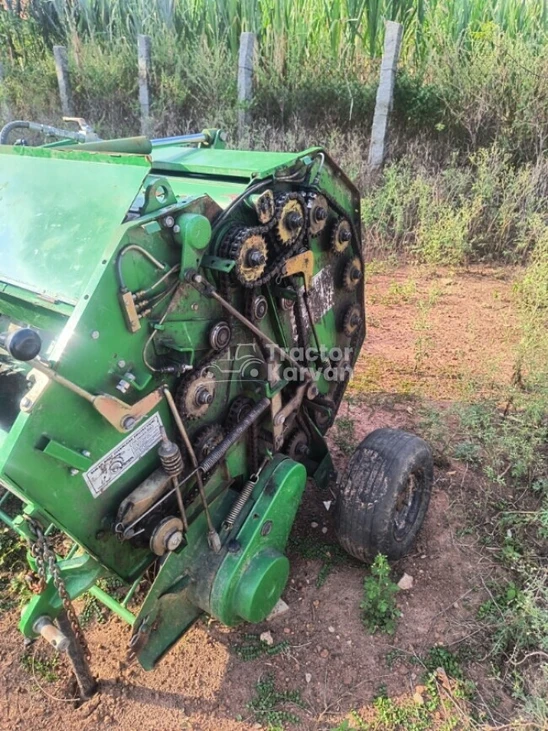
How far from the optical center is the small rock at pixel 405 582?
3.29m

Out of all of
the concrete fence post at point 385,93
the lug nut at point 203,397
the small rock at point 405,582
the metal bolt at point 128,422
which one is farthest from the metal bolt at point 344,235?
the concrete fence post at point 385,93

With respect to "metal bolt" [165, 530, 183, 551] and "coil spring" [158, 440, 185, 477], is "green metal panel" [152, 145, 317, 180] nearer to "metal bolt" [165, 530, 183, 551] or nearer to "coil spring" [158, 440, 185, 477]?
"coil spring" [158, 440, 185, 477]

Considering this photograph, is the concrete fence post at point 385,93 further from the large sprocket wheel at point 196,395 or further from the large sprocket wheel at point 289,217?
the large sprocket wheel at point 196,395

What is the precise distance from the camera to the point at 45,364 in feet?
6.02

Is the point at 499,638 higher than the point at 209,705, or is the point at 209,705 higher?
the point at 499,638

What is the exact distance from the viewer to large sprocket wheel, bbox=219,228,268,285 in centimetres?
227

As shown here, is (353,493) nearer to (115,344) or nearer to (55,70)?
(115,344)

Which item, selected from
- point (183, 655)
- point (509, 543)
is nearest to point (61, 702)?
point (183, 655)

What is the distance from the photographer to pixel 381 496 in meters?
3.11

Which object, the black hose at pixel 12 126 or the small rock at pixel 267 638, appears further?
the black hose at pixel 12 126

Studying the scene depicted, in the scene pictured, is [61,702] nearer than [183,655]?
Yes

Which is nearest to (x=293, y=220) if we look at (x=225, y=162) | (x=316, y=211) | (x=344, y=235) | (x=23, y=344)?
(x=316, y=211)

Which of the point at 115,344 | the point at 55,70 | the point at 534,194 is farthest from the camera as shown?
the point at 55,70

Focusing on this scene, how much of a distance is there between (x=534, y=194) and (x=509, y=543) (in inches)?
217
